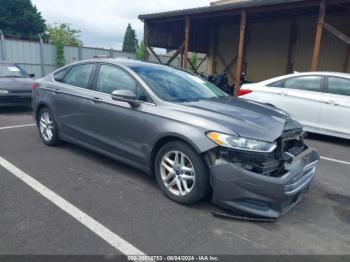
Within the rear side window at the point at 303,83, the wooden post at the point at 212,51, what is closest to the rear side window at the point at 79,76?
the rear side window at the point at 303,83

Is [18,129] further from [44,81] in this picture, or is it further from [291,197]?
[291,197]

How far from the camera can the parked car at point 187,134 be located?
3125mm

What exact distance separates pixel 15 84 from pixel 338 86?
798cm

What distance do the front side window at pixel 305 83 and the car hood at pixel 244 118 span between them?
11.4 feet

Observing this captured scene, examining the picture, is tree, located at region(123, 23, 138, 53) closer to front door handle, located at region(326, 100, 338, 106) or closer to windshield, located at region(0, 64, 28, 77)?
windshield, located at region(0, 64, 28, 77)

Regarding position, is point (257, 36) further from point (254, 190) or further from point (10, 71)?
point (254, 190)

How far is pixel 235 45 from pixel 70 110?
13310 mm

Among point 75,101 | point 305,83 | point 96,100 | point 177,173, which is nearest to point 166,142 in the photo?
point 177,173

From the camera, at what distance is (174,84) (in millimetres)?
4324

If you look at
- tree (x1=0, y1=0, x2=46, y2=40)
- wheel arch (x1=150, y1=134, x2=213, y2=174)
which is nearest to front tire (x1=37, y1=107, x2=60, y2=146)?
wheel arch (x1=150, y1=134, x2=213, y2=174)

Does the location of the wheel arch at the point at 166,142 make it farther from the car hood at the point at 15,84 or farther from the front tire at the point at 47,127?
the car hood at the point at 15,84

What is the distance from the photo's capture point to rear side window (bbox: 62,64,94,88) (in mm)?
4854

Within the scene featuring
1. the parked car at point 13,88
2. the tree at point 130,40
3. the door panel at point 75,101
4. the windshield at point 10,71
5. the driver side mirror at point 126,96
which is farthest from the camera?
the tree at point 130,40

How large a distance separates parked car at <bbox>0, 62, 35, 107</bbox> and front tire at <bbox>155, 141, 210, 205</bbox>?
644cm
